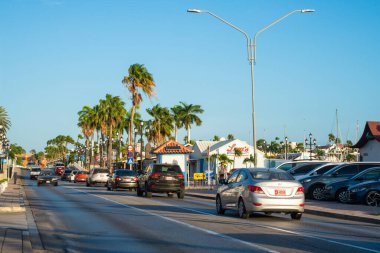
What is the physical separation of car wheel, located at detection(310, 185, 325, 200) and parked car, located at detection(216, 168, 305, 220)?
9.97m

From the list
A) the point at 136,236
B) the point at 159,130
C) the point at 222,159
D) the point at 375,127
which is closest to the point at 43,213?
the point at 136,236

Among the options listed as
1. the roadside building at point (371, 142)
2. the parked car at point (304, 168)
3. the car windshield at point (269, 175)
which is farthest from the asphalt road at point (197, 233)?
the roadside building at point (371, 142)

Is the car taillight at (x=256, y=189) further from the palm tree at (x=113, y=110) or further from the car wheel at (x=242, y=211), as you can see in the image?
the palm tree at (x=113, y=110)

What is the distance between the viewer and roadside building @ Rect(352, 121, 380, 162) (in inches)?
1806

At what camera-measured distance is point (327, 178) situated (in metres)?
27.8

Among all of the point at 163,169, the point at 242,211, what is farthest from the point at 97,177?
the point at 242,211

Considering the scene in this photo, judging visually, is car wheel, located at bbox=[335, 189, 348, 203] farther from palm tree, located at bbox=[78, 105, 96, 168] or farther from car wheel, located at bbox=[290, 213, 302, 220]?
palm tree, located at bbox=[78, 105, 96, 168]

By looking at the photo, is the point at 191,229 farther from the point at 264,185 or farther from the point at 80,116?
the point at 80,116

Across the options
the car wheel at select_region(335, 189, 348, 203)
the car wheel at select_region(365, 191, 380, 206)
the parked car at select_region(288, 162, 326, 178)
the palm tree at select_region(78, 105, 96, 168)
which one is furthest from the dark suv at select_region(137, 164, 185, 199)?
the palm tree at select_region(78, 105, 96, 168)

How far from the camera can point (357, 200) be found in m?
24.6

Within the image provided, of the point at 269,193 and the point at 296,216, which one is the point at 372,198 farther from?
the point at 269,193

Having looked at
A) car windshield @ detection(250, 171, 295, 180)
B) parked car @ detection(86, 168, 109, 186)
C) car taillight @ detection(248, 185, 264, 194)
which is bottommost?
car taillight @ detection(248, 185, 264, 194)

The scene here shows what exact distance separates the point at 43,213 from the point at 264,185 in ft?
26.4

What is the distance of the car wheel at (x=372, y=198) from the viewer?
78.0 feet
